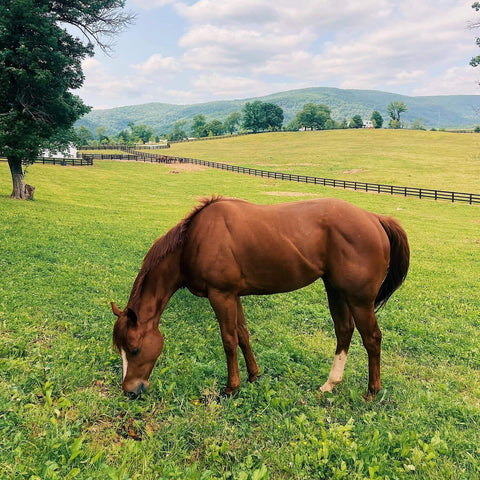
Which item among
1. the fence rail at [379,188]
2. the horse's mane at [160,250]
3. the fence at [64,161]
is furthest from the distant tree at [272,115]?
the horse's mane at [160,250]

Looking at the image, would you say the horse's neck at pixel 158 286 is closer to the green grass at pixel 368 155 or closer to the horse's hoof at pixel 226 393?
the horse's hoof at pixel 226 393

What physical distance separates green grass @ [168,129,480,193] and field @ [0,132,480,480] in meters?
42.1

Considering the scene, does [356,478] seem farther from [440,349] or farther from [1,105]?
[1,105]

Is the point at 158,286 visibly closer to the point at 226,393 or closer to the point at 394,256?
the point at 226,393

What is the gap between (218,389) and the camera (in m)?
4.70

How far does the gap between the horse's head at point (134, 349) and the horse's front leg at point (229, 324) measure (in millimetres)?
918

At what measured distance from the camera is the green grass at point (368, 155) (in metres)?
50.4

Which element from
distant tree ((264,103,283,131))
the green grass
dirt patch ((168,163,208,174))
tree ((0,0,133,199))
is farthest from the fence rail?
distant tree ((264,103,283,131))

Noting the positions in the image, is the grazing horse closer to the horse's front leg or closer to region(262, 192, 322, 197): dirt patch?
the horse's front leg

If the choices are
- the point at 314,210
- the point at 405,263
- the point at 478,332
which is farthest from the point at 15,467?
the point at 478,332

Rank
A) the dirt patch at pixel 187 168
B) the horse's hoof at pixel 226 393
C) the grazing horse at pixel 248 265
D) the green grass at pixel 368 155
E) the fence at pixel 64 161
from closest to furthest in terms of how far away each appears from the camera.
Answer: the grazing horse at pixel 248 265, the horse's hoof at pixel 226 393, the fence at pixel 64 161, the green grass at pixel 368 155, the dirt patch at pixel 187 168

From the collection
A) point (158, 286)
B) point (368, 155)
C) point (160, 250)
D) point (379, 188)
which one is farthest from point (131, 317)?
point (368, 155)

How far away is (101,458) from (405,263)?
4655 millimetres

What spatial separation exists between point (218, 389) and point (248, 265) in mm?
1782
